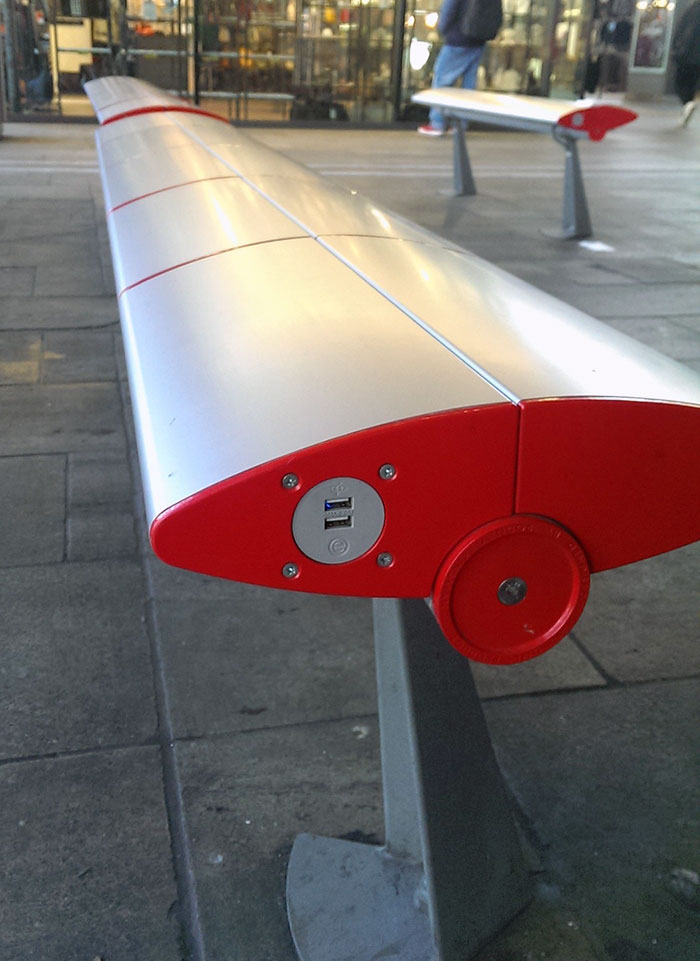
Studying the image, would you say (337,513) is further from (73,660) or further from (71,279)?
(71,279)

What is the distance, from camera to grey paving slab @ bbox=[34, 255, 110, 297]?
5.86m

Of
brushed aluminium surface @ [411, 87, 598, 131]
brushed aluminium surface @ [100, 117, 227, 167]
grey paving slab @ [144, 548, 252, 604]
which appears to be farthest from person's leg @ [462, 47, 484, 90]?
grey paving slab @ [144, 548, 252, 604]

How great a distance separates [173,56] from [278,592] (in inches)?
511

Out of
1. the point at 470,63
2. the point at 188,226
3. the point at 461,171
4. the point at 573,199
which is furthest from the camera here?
the point at 470,63

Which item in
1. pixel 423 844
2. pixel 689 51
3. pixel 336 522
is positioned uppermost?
pixel 689 51

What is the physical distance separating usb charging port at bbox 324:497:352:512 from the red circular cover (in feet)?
0.55

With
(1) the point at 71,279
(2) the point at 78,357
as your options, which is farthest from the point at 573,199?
(2) the point at 78,357

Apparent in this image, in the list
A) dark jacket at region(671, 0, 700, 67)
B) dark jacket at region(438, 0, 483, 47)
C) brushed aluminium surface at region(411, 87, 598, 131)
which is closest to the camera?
brushed aluminium surface at region(411, 87, 598, 131)

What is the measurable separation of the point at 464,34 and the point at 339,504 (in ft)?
39.7

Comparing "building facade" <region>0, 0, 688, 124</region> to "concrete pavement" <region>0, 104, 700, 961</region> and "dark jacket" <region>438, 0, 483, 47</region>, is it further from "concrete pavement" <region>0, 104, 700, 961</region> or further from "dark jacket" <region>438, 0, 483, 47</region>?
"concrete pavement" <region>0, 104, 700, 961</region>

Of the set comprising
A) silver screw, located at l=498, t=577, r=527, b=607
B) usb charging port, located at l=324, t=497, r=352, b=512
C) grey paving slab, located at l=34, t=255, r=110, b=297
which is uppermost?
usb charging port, located at l=324, t=497, r=352, b=512

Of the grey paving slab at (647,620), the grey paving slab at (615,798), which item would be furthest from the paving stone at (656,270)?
the grey paving slab at (615,798)

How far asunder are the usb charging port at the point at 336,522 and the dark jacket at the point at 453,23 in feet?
39.9

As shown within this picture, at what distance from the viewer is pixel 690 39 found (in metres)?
15.2
